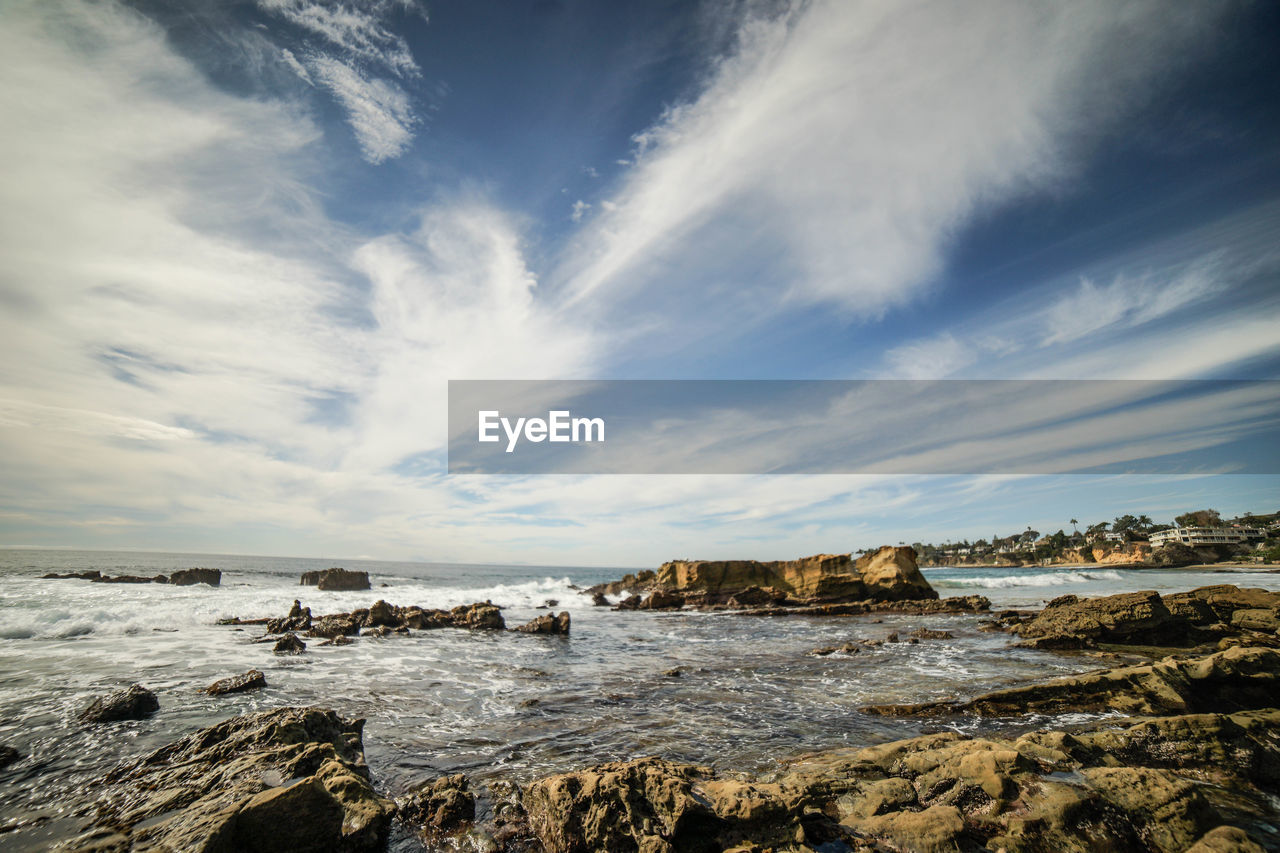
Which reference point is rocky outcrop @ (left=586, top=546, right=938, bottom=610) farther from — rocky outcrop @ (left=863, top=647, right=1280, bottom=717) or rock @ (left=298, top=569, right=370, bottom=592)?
rocky outcrop @ (left=863, top=647, right=1280, bottom=717)

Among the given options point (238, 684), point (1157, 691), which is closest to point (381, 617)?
point (238, 684)

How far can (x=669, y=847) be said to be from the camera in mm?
5070

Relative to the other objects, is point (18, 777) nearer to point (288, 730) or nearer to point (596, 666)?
point (288, 730)

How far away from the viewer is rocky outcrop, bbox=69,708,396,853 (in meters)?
4.72

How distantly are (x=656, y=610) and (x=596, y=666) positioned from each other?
30607 mm

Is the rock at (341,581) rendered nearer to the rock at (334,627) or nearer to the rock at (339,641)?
the rock at (334,627)

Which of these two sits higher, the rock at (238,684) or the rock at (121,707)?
the rock at (121,707)

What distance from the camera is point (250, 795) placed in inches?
216

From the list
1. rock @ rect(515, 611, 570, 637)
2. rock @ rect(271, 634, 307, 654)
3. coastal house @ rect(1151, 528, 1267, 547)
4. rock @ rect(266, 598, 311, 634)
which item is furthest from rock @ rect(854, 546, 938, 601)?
coastal house @ rect(1151, 528, 1267, 547)

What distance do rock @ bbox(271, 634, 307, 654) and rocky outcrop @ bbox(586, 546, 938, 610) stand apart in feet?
111

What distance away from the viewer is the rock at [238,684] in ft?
37.2

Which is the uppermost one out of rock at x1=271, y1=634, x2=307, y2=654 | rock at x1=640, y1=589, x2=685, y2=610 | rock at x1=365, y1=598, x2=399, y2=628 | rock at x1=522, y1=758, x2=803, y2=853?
rock at x1=522, y1=758, x2=803, y2=853

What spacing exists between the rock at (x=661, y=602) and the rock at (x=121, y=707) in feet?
134

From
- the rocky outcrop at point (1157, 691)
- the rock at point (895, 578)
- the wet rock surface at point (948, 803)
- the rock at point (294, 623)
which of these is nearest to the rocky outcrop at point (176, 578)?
the rock at point (294, 623)
